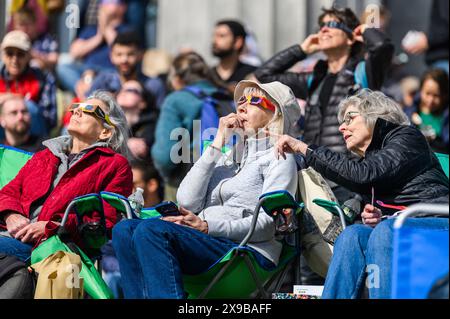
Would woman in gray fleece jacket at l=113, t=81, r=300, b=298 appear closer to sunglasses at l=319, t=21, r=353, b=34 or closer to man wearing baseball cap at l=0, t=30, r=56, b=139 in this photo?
sunglasses at l=319, t=21, r=353, b=34

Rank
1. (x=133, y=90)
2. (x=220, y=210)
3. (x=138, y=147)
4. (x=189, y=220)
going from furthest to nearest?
(x=133, y=90), (x=138, y=147), (x=220, y=210), (x=189, y=220)

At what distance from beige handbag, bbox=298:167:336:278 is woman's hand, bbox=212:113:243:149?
1.77 feet

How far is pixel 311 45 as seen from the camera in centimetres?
987

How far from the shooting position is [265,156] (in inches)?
313

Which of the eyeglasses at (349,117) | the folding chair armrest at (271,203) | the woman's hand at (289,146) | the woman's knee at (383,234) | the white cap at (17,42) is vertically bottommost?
the woman's knee at (383,234)

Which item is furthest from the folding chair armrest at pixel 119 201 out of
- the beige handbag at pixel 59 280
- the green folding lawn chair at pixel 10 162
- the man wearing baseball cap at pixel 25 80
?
the man wearing baseball cap at pixel 25 80

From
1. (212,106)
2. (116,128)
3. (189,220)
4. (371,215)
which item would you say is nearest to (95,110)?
(116,128)

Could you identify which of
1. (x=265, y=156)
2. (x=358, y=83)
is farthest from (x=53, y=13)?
(x=265, y=156)

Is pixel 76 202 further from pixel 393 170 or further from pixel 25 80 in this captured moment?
pixel 25 80

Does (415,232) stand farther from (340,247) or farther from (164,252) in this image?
(164,252)

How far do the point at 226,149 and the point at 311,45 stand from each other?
198cm

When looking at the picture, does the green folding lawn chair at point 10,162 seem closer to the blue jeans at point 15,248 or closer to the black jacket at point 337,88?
the blue jeans at point 15,248

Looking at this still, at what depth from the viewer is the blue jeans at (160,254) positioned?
7.12 meters

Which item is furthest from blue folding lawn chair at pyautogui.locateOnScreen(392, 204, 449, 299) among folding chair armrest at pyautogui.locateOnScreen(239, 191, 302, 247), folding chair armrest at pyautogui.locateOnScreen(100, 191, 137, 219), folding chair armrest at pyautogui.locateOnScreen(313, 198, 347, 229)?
folding chair armrest at pyautogui.locateOnScreen(100, 191, 137, 219)
